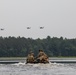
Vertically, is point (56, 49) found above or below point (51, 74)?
above

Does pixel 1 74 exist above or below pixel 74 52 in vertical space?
below

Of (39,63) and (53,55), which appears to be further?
(53,55)

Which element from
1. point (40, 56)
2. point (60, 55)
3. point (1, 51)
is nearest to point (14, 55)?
point (1, 51)

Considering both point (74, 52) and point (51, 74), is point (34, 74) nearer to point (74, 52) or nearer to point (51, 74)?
point (51, 74)

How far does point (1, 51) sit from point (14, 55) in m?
4.46

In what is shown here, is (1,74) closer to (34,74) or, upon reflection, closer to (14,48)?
(34,74)

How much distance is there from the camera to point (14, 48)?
638ft

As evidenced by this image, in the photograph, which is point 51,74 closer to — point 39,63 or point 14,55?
point 39,63

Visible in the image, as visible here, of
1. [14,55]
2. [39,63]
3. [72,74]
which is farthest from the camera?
[14,55]

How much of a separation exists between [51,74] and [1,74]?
16.7ft

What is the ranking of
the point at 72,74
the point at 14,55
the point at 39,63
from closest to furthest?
the point at 72,74 → the point at 39,63 → the point at 14,55

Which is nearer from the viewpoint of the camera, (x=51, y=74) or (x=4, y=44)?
(x=51, y=74)

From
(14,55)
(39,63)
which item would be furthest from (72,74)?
(14,55)

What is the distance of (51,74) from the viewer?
60375mm
